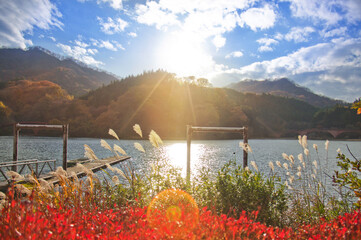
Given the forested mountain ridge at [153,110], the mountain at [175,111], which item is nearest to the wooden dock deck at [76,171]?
the forested mountain ridge at [153,110]

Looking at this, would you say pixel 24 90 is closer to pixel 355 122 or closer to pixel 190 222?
pixel 190 222

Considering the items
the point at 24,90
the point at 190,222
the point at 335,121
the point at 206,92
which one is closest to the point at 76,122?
the point at 24,90

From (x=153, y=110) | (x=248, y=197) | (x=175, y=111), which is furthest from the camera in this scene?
(x=175, y=111)

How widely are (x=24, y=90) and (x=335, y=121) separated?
111283 mm

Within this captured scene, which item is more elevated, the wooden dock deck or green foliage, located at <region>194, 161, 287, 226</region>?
green foliage, located at <region>194, 161, 287, 226</region>

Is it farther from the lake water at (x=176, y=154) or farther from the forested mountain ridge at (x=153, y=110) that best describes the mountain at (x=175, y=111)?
the lake water at (x=176, y=154)

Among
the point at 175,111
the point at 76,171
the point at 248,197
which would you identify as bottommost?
the point at 76,171

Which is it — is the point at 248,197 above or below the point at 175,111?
below

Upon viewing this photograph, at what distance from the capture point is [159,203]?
371 cm

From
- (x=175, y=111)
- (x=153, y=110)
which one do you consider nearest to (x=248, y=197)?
(x=153, y=110)

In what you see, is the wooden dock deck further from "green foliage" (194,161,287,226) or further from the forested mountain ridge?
the forested mountain ridge

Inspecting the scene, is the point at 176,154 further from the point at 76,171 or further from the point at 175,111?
the point at 175,111

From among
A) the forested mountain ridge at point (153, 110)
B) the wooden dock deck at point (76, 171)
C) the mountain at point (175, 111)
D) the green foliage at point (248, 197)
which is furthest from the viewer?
the mountain at point (175, 111)

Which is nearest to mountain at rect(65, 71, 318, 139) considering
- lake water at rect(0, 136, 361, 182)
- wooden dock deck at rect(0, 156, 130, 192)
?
lake water at rect(0, 136, 361, 182)
